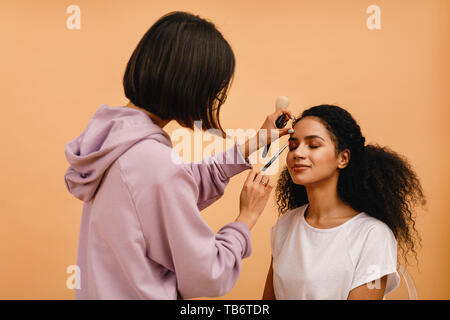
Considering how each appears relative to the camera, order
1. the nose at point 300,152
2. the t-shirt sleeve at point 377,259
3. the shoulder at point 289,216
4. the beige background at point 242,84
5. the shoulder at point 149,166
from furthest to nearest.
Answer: the beige background at point 242,84, the shoulder at point 289,216, the nose at point 300,152, the t-shirt sleeve at point 377,259, the shoulder at point 149,166

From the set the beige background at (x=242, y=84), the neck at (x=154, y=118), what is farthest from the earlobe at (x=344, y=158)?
the beige background at (x=242, y=84)

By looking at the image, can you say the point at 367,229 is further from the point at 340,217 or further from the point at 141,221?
the point at 141,221

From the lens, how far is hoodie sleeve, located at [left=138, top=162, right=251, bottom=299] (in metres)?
0.85

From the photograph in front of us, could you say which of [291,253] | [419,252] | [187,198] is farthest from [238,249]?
[419,252]

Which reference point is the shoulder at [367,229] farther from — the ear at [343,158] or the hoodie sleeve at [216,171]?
the hoodie sleeve at [216,171]

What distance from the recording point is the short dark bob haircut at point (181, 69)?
35.3 inches

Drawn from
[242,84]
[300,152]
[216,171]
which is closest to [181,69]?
[216,171]

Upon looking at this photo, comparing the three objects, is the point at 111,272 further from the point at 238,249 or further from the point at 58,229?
the point at 58,229

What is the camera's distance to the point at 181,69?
35.2 inches

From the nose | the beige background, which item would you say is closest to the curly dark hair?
the nose

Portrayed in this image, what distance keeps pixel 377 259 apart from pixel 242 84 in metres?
1.22

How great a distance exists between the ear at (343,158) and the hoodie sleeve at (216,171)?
11.5 inches

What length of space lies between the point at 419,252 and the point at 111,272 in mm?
1792

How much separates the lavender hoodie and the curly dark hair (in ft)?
1.83
